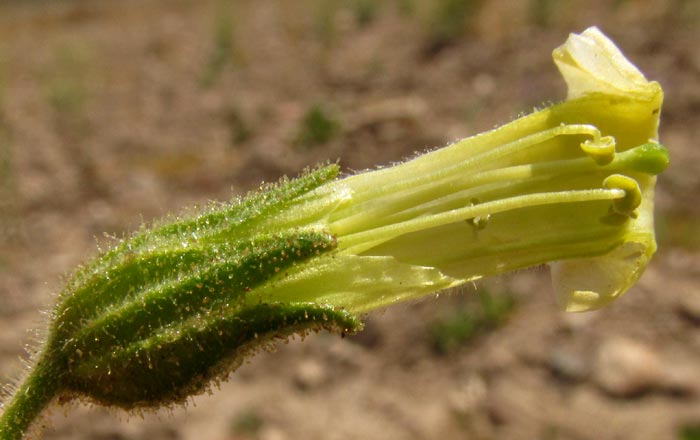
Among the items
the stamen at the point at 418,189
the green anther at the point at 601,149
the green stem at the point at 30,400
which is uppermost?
the stamen at the point at 418,189

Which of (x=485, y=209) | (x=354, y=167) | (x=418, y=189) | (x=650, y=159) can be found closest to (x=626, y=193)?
(x=650, y=159)

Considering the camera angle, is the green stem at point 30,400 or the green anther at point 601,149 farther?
the green stem at point 30,400

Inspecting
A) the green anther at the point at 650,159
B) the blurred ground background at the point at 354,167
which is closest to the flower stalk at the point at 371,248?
the green anther at the point at 650,159

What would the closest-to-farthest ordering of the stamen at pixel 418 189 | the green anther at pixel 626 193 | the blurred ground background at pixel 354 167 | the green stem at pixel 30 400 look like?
the green anther at pixel 626 193 < the stamen at pixel 418 189 < the green stem at pixel 30 400 < the blurred ground background at pixel 354 167

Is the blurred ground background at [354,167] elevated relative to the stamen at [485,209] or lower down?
elevated

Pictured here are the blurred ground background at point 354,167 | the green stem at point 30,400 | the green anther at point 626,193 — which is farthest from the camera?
the blurred ground background at point 354,167

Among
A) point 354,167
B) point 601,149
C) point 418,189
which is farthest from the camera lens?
point 354,167

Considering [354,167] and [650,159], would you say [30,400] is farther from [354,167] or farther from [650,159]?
[354,167]

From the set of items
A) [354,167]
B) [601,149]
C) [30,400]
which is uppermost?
[354,167]

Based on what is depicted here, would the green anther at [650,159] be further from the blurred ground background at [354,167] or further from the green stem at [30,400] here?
the green stem at [30,400]
